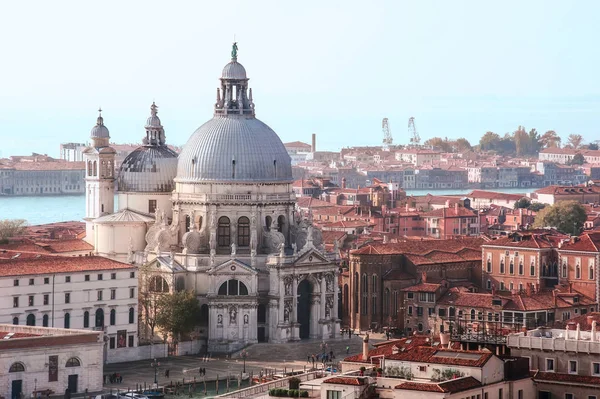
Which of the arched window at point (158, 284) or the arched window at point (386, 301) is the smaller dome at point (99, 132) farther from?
the arched window at point (386, 301)

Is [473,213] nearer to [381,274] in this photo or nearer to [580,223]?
[580,223]

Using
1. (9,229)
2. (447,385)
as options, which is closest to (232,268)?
(9,229)

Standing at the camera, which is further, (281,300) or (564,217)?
(564,217)

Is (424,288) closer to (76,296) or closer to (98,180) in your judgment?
(98,180)

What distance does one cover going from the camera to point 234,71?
74062mm

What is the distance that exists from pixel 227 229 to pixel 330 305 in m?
4.27

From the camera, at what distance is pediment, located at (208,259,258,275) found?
229ft

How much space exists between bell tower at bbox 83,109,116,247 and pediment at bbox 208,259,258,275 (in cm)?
645

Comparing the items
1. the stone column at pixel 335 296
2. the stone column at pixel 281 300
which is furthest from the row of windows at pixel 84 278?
the stone column at pixel 335 296

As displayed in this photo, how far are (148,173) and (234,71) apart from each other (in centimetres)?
461

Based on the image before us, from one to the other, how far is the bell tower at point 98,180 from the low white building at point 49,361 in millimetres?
Answer: 16873

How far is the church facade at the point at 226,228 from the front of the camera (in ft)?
229

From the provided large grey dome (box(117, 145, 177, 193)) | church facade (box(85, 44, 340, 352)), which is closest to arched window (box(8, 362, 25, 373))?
church facade (box(85, 44, 340, 352))

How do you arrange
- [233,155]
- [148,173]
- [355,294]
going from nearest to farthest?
[233,155] < [148,173] < [355,294]
